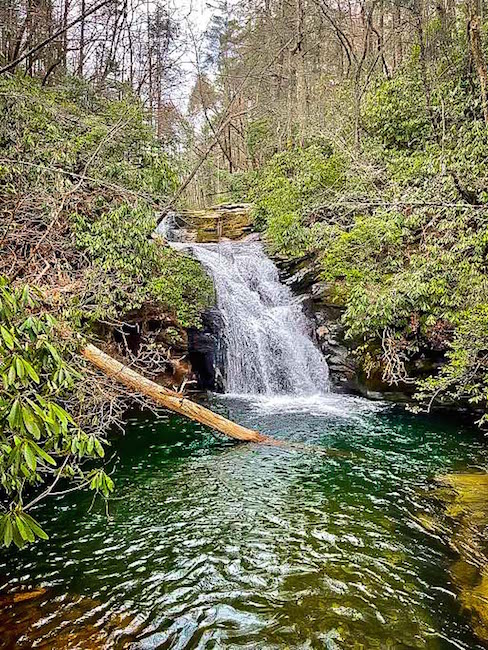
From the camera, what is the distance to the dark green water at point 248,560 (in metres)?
3.57

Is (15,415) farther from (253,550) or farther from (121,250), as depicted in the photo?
(121,250)

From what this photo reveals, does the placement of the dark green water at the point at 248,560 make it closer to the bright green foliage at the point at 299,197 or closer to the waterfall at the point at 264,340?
the waterfall at the point at 264,340

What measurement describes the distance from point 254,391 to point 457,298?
5.90m

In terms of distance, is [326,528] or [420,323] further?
[420,323]

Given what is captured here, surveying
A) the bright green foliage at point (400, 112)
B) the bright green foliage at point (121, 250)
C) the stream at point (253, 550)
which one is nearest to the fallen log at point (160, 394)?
the stream at point (253, 550)

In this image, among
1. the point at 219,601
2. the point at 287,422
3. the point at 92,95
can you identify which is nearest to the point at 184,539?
the point at 219,601

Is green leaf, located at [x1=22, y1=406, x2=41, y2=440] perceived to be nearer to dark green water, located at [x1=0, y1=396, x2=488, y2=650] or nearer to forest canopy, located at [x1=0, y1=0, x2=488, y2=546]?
forest canopy, located at [x1=0, y1=0, x2=488, y2=546]

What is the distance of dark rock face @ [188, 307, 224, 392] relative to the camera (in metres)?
12.9

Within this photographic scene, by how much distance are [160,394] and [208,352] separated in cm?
577

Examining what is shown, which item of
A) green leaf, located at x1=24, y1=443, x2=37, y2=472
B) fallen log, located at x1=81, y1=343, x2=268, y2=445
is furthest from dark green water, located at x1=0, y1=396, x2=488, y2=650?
green leaf, located at x1=24, y1=443, x2=37, y2=472

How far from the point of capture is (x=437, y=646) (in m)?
3.42

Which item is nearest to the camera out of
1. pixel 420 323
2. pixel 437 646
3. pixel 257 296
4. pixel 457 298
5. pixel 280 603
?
pixel 437 646

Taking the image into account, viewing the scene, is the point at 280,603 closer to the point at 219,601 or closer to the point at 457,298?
the point at 219,601

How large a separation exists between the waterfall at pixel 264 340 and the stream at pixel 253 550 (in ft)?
10.7
